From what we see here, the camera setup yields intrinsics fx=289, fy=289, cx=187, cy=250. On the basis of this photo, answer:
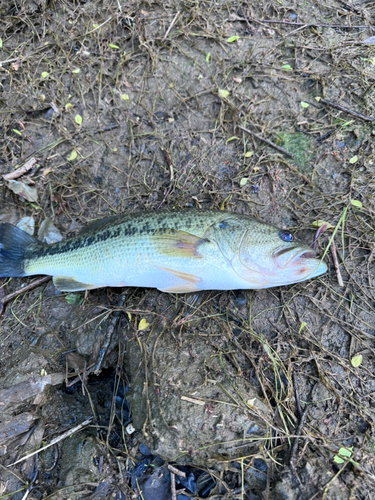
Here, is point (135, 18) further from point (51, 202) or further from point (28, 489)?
point (28, 489)

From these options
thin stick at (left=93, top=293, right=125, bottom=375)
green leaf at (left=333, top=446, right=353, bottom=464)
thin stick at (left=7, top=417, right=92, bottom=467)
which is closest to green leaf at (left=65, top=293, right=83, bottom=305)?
thin stick at (left=93, top=293, right=125, bottom=375)

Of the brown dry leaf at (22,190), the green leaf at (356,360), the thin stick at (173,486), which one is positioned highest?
the brown dry leaf at (22,190)

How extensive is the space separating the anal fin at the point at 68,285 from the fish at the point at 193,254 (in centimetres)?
15

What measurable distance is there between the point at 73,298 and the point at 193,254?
1.86 metres

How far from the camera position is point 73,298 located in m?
3.93

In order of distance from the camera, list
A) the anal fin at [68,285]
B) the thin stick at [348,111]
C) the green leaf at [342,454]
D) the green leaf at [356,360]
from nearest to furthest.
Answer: the green leaf at [342,454], the green leaf at [356,360], the anal fin at [68,285], the thin stick at [348,111]

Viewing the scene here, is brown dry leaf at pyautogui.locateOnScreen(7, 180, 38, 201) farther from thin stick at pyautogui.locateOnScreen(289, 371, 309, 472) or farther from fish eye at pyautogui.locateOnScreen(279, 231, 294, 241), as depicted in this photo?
thin stick at pyautogui.locateOnScreen(289, 371, 309, 472)

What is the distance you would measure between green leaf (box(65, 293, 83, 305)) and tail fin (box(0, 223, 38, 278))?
0.66 metres

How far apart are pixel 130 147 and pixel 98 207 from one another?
39.1 inches

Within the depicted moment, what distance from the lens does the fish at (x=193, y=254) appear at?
3168 mm

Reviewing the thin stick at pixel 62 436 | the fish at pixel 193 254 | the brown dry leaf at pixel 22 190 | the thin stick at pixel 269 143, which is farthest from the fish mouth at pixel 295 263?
the brown dry leaf at pixel 22 190

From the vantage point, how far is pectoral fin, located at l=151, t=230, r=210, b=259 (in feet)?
10.6

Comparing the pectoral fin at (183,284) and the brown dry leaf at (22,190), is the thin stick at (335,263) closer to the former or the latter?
the pectoral fin at (183,284)

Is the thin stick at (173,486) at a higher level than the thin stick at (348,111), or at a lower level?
lower
